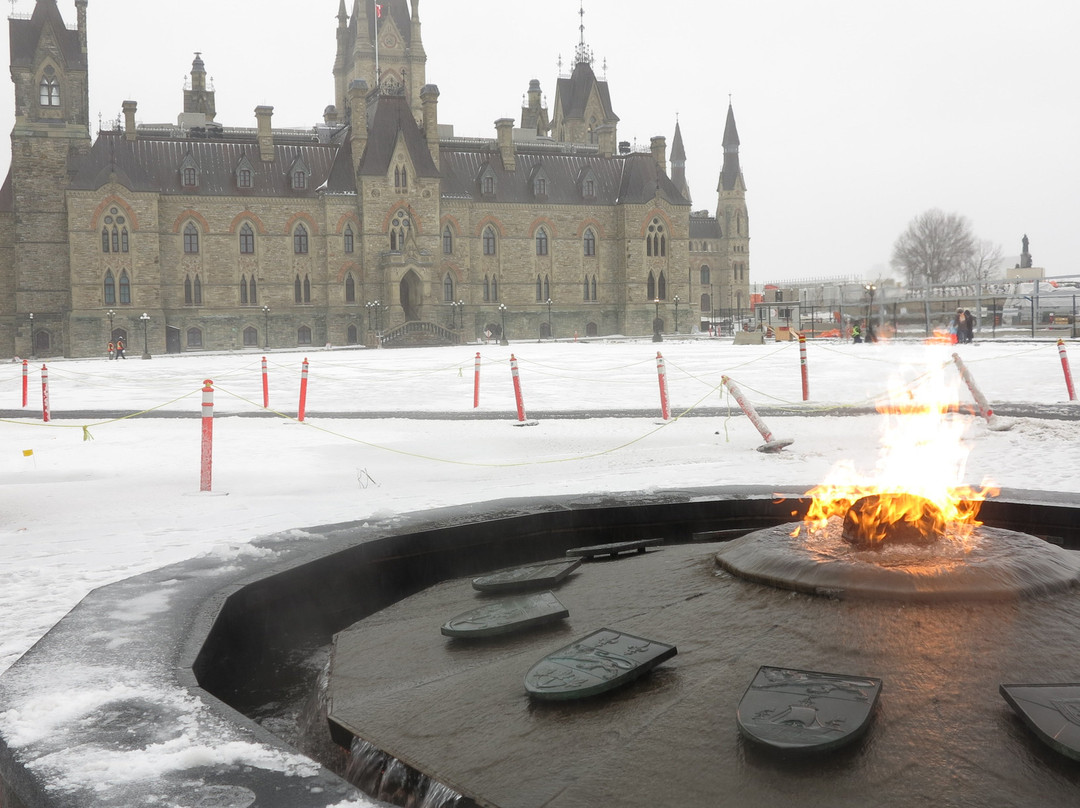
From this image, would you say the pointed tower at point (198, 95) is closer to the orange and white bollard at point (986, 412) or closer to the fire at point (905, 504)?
the orange and white bollard at point (986, 412)

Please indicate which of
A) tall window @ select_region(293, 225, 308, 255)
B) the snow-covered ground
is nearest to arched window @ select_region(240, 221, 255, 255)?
tall window @ select_region(293, 225, 308, 255)

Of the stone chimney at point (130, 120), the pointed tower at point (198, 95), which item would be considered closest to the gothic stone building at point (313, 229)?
the stone chimney at point (130, 120)

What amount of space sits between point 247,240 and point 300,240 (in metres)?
3.33

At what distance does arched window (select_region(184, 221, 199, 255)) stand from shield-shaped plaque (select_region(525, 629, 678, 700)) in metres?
64.1

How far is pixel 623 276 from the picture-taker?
7150cm

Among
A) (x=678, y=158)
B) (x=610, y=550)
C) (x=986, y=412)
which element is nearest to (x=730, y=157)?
(x=678, y=158)

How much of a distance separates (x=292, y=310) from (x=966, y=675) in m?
64.2

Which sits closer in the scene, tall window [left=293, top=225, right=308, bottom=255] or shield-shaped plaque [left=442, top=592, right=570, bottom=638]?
shield-shaped plaque [left=442, top=592, right=570, bottom=638]

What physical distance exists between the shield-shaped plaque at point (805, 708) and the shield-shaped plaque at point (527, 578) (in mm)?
1429

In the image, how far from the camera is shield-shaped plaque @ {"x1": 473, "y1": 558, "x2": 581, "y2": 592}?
13.1 ft

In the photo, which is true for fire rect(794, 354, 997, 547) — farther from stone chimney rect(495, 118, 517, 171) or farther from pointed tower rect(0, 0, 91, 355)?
stone chimney rect(495, 118, 517, 171)

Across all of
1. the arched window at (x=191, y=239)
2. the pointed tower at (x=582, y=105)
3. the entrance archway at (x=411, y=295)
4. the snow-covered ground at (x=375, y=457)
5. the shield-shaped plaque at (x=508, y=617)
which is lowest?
the snow-covered ground at (x=375, y=457)

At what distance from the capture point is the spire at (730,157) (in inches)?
4286

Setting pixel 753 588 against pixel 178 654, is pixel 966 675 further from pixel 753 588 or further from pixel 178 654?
pixel 178 654
